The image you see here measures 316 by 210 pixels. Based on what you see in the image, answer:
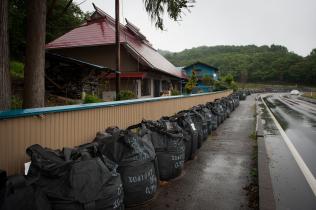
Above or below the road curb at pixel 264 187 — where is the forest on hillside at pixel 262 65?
above

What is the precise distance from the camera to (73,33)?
78.0 ft

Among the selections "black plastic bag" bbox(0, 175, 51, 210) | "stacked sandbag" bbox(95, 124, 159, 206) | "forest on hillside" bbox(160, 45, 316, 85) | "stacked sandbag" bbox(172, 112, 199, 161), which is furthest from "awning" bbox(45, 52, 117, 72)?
"forest on hillside" bbox(160, 45, 316, 85)

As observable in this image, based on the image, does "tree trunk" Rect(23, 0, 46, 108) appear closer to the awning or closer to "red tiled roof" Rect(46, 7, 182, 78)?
the awning

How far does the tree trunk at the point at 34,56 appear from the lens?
18.1 ft

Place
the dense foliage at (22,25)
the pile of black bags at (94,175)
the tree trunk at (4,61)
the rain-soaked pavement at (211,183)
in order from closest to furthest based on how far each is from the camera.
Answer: the pile of black bags at (94,175) < the rain-soaked pavement at (211,183) < the tree trunk at (4,61) < the dense foliage at (22,25)

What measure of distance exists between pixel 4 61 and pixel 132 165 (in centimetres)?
281

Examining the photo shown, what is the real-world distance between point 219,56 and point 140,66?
334 ft

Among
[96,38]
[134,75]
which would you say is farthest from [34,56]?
[96,38]

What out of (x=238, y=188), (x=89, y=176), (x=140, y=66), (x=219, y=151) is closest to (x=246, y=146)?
(x=219, y=151)

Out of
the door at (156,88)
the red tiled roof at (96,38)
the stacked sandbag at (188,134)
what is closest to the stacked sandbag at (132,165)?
the stacked sandbag at (188,134)

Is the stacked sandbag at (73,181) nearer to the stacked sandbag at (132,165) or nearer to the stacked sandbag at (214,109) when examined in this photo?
the stacked sandbag at (132,165)

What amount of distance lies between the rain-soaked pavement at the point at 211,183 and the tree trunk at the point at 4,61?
2811 mm

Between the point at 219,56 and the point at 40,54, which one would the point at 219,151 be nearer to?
the point at 40,54

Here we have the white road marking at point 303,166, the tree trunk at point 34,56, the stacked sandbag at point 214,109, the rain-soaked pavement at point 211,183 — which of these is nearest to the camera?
the rain-soaked pavement at point 211,183
